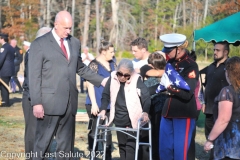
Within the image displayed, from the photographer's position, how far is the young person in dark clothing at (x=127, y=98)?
20.7ft

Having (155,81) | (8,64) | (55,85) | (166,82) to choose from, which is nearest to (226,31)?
(155,81)

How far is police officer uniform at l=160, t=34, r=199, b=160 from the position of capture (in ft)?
19.3

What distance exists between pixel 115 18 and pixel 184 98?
38.3 meters

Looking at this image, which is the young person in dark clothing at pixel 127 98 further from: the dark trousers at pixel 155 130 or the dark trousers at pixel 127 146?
the dark trousers at pixel 155 130

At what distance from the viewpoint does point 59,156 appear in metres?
6.07

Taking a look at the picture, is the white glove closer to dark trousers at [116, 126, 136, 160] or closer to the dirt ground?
dark trousers at [116, 126, 136, 160]

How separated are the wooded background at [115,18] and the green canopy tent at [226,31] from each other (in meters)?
30.0

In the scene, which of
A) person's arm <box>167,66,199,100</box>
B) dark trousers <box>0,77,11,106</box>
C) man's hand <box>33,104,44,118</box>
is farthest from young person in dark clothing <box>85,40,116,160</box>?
dark trousers <box>0,77,11,106</box>

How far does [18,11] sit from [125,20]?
47.7 ft

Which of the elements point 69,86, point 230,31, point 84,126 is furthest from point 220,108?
point 84,126

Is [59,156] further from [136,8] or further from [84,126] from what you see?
[136,8]

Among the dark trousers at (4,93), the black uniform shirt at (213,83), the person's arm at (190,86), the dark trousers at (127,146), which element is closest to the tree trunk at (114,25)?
the dark trousers at (4,93)

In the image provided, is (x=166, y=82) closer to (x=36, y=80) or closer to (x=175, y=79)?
(x=175, y=79)

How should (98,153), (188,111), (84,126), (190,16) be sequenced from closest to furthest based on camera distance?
(188,111), (98,153), (84,126), (190,16)
